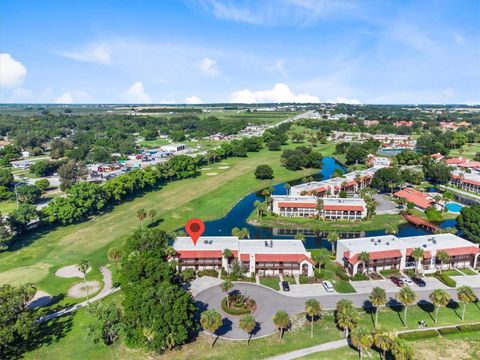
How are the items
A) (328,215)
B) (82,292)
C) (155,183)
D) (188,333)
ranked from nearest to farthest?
(188,333), (82,292), (328,215), (155,183)

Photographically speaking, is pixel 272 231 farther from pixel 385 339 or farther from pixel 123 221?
pixel 385 339

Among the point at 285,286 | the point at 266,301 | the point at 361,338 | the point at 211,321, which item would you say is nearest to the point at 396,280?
the point at 285,286

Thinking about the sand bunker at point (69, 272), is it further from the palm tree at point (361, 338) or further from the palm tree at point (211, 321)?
the palm tree at point (361, 338)

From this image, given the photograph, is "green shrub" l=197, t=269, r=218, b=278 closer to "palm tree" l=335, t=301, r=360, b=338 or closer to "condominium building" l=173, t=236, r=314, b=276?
"condominium building" l=173, t=236, r=314, b=276

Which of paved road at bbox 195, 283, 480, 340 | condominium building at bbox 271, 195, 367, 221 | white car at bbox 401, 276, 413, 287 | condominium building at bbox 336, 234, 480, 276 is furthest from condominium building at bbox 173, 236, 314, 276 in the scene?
condominium building at bbox 271, 195, 367, 221

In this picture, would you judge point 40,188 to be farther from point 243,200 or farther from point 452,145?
point 452,145

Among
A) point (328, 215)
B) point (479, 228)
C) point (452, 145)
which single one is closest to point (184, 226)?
point (328, 215)

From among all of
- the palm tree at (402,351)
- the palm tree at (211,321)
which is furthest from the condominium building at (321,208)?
the palm tree at (402,351)
